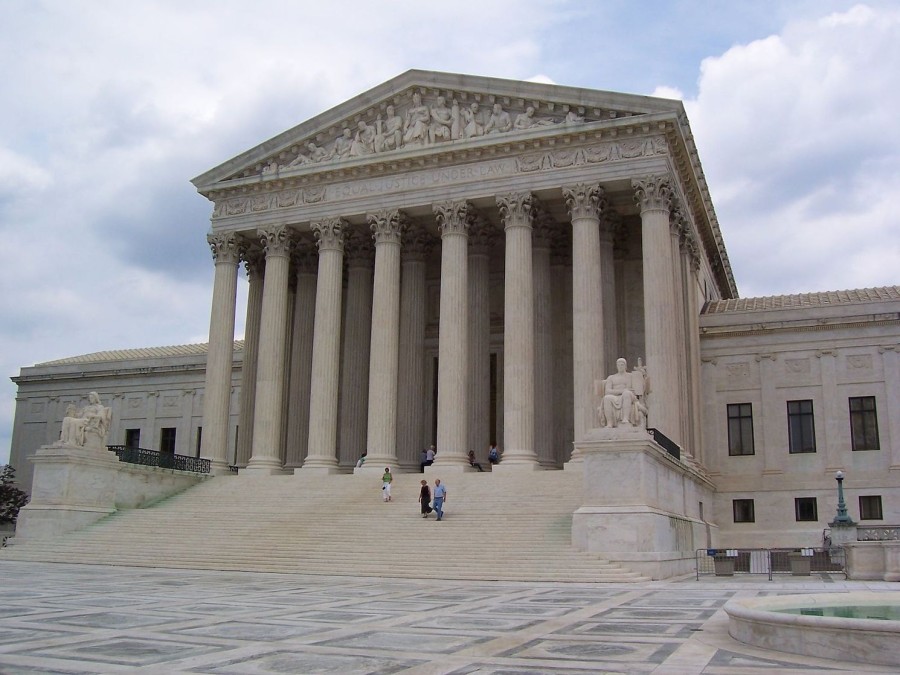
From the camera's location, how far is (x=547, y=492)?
32.4 meters

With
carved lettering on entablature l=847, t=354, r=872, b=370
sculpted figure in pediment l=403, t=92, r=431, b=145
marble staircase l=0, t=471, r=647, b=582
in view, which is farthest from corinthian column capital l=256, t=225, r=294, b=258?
carved lettering on entablature l=847, t=354, r=872, b=370

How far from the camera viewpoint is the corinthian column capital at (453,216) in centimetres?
4038

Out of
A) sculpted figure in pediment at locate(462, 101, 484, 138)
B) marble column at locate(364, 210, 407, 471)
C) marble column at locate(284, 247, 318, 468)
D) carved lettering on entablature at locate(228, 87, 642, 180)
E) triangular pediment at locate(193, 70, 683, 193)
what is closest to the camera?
triangular pediment at locate(193, 70, 683, 193)

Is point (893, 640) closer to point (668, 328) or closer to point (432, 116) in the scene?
point (668, 328)

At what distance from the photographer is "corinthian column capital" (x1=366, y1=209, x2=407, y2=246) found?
41.8 m

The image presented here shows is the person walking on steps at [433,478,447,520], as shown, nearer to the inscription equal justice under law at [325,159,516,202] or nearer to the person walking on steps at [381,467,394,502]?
the person walking on steps at [381,467,394,502]

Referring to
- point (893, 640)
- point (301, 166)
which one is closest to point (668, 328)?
point (301, 166)

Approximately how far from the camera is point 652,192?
122 ft

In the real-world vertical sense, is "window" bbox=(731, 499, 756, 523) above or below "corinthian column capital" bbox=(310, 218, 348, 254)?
below

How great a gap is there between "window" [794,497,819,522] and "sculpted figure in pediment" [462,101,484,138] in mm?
22529

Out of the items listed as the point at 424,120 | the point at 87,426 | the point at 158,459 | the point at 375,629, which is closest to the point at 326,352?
the point at 158,459

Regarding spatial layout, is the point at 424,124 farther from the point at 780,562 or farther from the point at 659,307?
the point at 780,562

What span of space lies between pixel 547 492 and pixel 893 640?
23234 millimetres

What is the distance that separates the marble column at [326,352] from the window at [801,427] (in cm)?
2167
